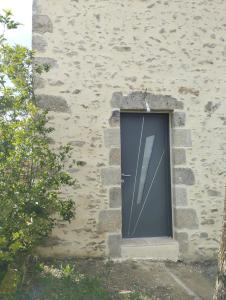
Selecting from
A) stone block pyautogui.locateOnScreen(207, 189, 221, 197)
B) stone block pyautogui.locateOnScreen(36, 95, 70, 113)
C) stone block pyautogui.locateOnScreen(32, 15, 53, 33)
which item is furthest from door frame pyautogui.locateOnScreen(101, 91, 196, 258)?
stone block pyautogui.locateOnScreen(32, 15, 53, 33)

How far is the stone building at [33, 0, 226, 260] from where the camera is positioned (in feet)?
16.9

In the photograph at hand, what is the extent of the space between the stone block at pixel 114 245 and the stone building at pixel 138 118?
0.04 ft

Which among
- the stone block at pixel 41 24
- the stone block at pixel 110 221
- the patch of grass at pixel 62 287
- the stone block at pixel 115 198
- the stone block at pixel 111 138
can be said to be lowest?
the patch of grass at pixel 62 287

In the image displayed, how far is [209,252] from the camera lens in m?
5.41

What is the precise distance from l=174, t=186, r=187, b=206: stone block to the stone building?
0.6 inches

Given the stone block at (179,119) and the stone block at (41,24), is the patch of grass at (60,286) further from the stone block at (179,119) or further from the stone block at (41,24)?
the stone block at (41,24)

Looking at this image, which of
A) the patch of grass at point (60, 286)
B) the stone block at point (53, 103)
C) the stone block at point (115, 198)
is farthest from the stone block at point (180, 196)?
the stone block at point (53, 103)

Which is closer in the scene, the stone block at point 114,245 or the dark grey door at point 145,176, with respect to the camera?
the stone block at point 114,245

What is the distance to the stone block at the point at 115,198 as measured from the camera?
16.9 feet

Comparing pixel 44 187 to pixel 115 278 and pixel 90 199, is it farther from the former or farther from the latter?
pixel 115 278

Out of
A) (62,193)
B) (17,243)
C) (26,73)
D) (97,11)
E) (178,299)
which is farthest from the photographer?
(97,11)

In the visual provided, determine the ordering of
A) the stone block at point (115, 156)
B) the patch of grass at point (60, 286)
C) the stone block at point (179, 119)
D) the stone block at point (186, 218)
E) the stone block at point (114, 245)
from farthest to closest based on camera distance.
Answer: the stone block at point (179, 119) < the stone block at point (186, 218) < the stone block at point (115, 156) < the stone block at point (114, 245) < the patch of grass at point (60, 286)

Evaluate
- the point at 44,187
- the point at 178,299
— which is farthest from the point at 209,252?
the point at 44,187

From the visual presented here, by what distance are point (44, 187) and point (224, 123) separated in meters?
2.99
